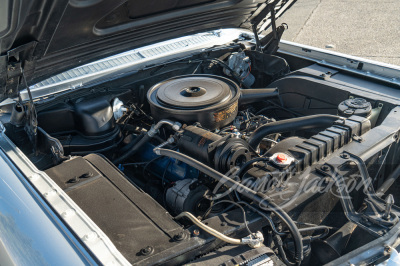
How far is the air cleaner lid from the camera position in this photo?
7.30 ft

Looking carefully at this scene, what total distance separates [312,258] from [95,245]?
40.5 inches

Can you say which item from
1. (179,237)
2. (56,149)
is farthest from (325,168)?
(56,149)

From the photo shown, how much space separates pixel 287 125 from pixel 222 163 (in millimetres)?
436

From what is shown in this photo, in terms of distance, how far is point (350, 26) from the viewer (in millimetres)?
7945

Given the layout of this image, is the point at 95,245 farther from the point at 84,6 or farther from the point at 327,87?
the point at 327,87

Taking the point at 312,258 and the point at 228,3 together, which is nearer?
the point at 312,258

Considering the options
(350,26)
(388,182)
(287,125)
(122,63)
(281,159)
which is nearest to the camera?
(281,159)

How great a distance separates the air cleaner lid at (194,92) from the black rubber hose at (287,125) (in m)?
0.30

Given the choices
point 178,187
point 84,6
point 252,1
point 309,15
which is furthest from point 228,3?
point 309,15

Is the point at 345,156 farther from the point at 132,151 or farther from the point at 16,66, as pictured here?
the point at 16,66

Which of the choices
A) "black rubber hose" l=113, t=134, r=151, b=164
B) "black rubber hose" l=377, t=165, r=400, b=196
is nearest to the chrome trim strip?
"black rubber hose" l=113, t=134, r=151, b=164

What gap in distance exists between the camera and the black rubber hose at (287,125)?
2.07 meters

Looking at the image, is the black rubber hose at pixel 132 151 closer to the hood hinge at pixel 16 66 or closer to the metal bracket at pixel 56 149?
the metal bracket at pixel 56 149

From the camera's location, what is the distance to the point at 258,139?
208cm
